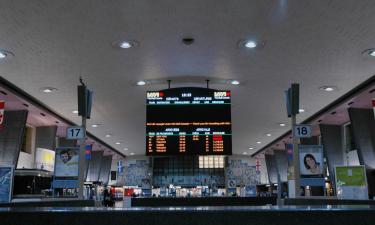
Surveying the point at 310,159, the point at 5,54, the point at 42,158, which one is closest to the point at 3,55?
the point at 5,54

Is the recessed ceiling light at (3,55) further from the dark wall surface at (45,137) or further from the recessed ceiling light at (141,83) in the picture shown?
the dark wall surface at (45,137)

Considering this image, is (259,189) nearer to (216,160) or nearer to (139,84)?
(216,160)

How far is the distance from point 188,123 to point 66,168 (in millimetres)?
3247

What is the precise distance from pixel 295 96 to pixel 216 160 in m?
28.9

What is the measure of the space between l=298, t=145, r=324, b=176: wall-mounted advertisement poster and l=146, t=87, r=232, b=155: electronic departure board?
2021 mm

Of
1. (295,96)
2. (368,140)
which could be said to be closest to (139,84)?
(295,96)

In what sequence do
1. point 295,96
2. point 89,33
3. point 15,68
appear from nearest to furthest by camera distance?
1. point 89,33
2. point 295,96
3. point 15,68

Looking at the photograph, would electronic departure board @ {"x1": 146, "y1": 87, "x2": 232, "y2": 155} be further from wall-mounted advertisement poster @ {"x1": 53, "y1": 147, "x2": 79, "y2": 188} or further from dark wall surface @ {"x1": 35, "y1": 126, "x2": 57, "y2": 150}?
dark wall surface @ {"x1": 35, "y1": 126, "x2": 57, "y2": 150}

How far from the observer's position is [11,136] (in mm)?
15398

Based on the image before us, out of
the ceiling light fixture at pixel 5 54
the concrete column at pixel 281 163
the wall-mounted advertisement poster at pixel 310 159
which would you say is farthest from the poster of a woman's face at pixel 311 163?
the concrete column at pixel 281 163

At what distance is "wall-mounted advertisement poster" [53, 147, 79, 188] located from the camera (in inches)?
352

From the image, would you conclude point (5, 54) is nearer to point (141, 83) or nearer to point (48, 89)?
point (48, 89)

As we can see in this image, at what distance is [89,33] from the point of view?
809cm
